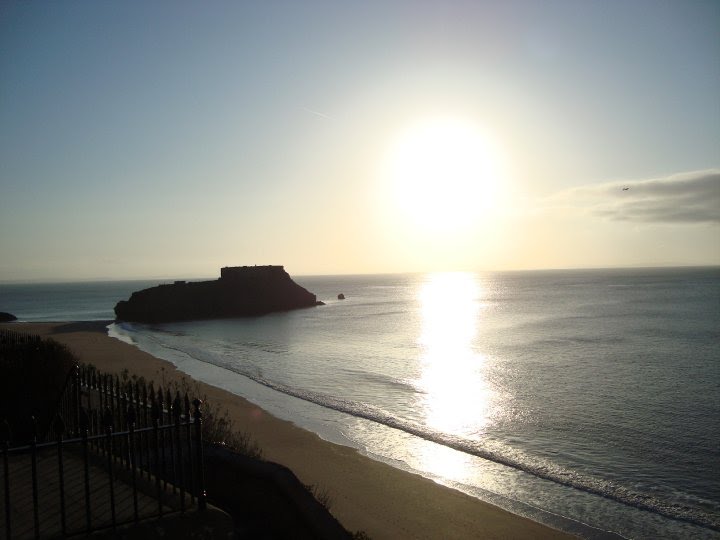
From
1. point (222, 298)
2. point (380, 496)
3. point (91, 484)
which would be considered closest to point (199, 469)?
point (91, 484)

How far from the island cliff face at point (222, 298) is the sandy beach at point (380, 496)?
71.5 m

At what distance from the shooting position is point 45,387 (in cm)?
1595

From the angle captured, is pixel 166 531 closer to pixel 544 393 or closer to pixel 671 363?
pixel 544 393

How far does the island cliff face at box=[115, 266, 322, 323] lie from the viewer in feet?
277

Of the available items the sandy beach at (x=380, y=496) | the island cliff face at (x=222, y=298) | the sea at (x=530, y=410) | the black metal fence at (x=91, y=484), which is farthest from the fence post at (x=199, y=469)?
the island cliff face at (x=222, y=298)

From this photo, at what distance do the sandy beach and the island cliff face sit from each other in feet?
235

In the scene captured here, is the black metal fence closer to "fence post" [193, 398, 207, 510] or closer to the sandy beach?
"fence post" [193, 398, 207, 510]

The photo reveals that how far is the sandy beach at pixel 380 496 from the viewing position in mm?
10297

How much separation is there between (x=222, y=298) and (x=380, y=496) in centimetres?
8569

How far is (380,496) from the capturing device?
11875 millimetres

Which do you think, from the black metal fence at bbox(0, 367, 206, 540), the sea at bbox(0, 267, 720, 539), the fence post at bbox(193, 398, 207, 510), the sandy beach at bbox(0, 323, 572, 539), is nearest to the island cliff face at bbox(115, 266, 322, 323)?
the sea at bbox(0, 267, 720, 539)

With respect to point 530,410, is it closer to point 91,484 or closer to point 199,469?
point 199,469

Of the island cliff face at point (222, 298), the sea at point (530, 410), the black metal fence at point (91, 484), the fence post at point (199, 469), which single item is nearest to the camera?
the black metal fence at point (91, 484)

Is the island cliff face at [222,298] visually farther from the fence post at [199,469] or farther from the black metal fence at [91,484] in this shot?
the fence post at [199,469]
